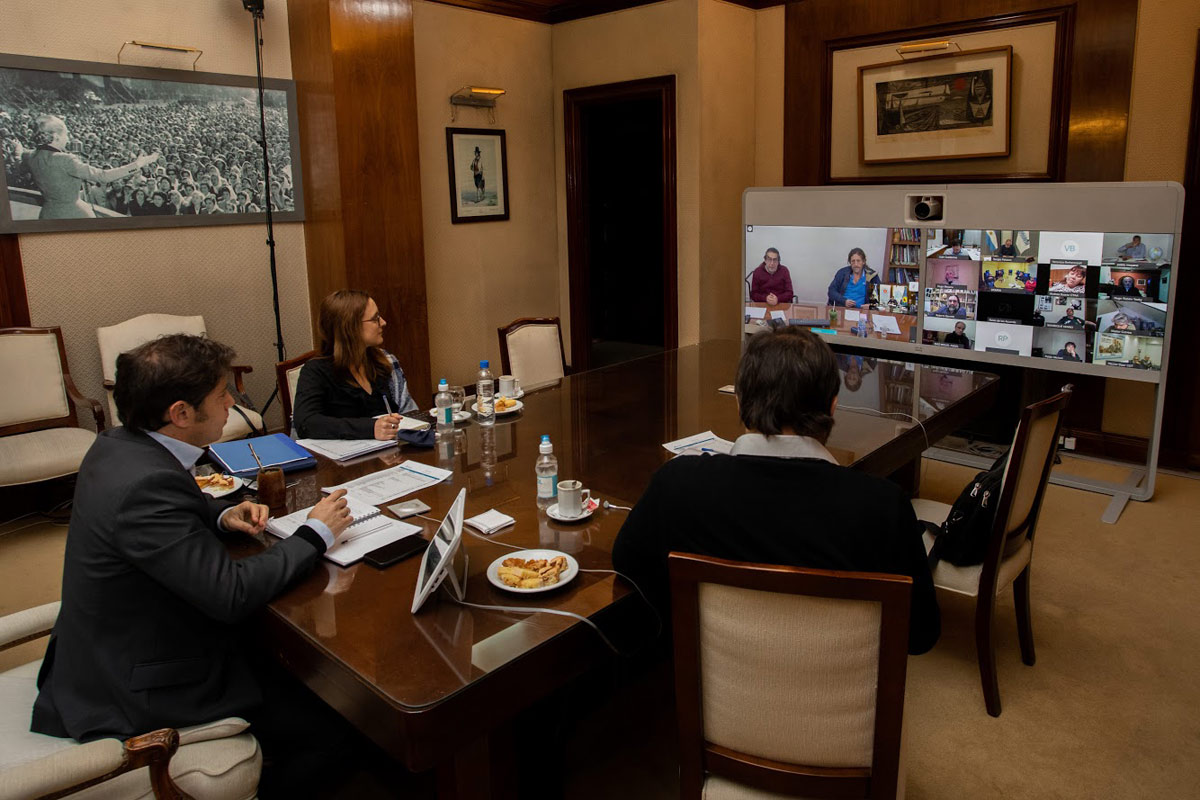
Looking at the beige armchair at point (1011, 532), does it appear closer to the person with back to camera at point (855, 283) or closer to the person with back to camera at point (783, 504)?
the person with back to camera at point (783, 504)

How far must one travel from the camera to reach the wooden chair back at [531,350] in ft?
13.7

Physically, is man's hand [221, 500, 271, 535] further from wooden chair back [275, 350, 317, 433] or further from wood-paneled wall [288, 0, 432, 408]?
wood-paneled wall [288, 0, 432, 408]

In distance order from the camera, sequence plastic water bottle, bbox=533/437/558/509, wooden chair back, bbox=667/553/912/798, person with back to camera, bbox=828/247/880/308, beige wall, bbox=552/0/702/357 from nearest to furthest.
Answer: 1. wooden chair back, bbox=667/553/912/798
2. plastic water bottle, bbox=533/437/558/509
3. person with back to camera, bbox=828/247/880/308
4. beige wall, bbox=552/0/702/357

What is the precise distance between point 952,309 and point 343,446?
3.45 m

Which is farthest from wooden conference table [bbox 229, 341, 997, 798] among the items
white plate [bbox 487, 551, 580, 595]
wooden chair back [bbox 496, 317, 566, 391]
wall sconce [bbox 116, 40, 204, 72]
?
wall sconce [bbox 116, 40, 204, 72]

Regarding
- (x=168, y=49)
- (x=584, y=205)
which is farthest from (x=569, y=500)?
(x=584, y=205)

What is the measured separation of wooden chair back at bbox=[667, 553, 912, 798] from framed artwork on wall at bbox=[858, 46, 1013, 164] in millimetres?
4333

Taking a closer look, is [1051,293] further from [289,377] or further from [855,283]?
[289,377]

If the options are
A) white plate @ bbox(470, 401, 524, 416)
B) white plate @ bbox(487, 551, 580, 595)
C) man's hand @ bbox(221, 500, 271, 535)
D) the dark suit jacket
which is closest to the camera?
the dark suit jacket

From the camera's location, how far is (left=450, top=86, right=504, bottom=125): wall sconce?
18.9 ft

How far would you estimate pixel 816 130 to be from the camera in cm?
569

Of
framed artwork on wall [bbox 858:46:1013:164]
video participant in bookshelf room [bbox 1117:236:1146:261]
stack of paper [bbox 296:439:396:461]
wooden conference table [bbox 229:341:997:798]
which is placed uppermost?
framed artwork on wall [bbox 858:46:1013:164]

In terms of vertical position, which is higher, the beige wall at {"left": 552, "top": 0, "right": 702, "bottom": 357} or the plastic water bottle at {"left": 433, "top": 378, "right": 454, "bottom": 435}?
the beige wall at {"left": 552, "top": 0, "right": 702, "bottom": 357}

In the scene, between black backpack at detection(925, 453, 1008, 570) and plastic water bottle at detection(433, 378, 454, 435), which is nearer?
black backpack at detection(925, 453, 1008, 570)
